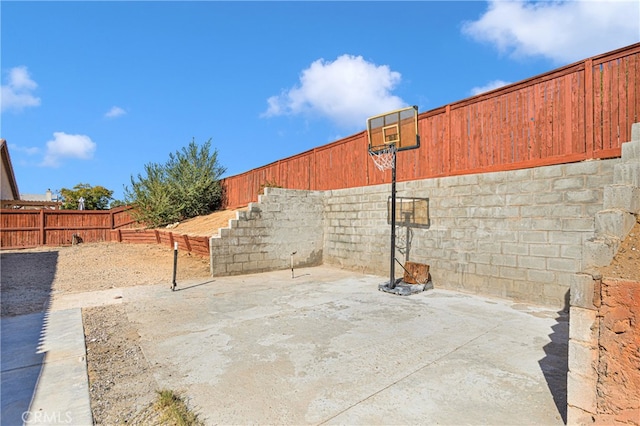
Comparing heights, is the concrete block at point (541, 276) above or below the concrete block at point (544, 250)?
below

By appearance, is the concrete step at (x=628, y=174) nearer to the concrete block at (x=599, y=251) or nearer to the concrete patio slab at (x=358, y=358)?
the concrete block at (x=599, y=251)

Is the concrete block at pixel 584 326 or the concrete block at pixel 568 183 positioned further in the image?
the concrete block at pixel 568 183

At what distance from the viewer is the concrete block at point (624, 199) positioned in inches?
94.7

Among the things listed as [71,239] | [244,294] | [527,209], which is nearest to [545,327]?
[527,209]

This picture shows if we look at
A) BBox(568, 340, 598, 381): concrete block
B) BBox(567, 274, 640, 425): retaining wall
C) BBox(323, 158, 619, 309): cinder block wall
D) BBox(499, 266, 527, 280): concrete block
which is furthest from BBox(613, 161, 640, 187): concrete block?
BBox(499, 266, 527, 280): concrete block

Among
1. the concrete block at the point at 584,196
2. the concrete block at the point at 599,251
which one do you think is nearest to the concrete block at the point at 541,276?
the concrete block at the point at 584,196

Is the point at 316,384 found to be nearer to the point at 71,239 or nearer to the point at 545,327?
the point at 545,327

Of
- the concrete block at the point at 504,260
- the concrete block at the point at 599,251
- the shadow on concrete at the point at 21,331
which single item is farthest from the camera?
the concrete block at the point at 504,260

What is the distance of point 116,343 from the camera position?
13.6 ft

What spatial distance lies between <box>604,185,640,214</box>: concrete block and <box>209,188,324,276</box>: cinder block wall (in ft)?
27.2

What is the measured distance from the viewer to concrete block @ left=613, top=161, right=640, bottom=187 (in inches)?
101

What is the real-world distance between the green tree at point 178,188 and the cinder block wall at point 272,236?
7862mm

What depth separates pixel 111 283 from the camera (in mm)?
8039

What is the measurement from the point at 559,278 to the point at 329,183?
701 centimetres
